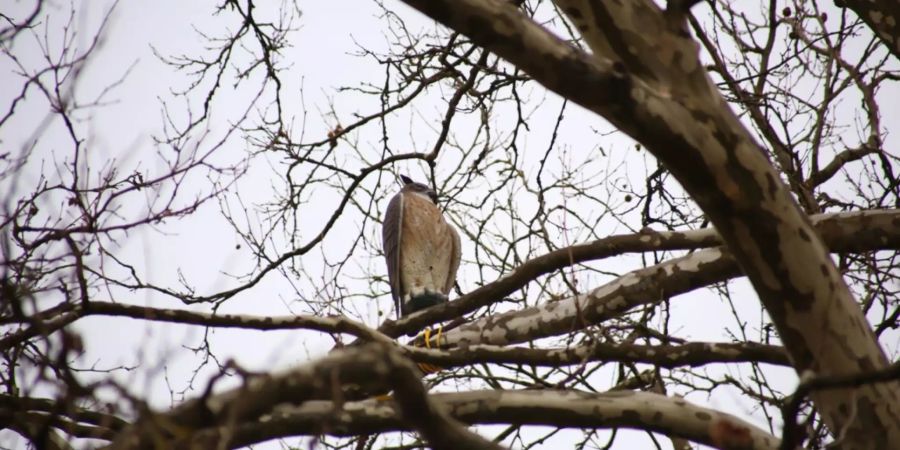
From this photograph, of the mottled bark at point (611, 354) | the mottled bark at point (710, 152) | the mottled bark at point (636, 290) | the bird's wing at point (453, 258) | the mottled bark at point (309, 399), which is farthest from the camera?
the bird's wing at point (453, 258)

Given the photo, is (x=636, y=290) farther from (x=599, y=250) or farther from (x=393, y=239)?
(x=393, y=239)

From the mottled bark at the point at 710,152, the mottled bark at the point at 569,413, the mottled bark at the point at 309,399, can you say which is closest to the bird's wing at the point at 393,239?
the mottled bark at the point at 569,413

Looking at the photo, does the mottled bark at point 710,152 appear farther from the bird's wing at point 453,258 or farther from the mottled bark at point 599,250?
the bird's wing at point 453,258

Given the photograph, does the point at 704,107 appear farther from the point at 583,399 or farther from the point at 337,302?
the point at 337,302

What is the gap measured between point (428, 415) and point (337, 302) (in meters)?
3.25

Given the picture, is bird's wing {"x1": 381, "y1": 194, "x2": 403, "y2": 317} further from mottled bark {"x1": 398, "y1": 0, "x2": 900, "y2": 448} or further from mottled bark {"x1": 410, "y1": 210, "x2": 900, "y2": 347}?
mottled bark {"x1": 398, "y1": 0, "x2": 900, "y2": 448}

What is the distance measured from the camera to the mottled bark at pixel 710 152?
2.23 m

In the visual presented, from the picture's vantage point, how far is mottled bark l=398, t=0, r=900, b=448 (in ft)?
7.32

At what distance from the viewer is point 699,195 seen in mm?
2389

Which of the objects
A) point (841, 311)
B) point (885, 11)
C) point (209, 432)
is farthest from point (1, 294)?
point (885, 11)

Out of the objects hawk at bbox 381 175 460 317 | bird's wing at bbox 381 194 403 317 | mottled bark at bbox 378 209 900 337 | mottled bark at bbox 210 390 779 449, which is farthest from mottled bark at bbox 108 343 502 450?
bird's wing at bbox 381 194 403 317

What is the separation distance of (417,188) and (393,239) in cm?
44

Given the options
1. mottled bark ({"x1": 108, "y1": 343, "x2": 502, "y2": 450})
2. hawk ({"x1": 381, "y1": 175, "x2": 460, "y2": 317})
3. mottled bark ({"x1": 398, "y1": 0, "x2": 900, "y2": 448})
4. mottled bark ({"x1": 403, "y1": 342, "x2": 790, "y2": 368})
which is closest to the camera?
mottled bark ({"x1": 108, "y1": 343, "x2": 502, "y2": 450})

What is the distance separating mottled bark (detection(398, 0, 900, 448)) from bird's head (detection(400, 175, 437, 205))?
4090 millimetres
